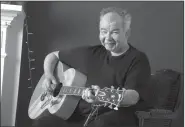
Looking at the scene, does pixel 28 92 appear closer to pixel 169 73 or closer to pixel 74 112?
pixel 74 112

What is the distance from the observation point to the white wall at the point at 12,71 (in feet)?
9.31

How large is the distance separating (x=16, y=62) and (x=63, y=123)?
628 mm

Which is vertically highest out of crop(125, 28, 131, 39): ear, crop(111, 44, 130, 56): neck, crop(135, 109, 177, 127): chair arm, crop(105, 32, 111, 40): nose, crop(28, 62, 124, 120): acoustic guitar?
crop(125, 28, 131, 39): ear

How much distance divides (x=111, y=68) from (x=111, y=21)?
0.35 metres

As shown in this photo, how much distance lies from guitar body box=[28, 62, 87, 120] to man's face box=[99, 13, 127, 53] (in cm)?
31

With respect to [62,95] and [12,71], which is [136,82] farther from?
[12,71]

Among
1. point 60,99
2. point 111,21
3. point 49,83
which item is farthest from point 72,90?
point 111,21

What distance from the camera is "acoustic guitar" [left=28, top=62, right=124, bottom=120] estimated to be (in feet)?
8.59

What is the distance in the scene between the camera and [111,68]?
2.66 meters

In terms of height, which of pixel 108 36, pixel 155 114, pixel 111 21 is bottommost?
pixel 155 114

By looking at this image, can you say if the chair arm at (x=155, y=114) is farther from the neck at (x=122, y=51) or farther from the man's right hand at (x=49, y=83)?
the man's right hand at (x=49, y=83)

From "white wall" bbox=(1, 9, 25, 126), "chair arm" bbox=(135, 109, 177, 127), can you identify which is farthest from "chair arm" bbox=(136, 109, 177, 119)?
"white wall" bbox=(1, 9, 25, 126)

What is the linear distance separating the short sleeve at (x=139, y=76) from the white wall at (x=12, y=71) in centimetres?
90

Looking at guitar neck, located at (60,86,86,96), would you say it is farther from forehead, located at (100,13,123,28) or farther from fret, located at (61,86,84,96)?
forehead, located at (100,13,123,28)
